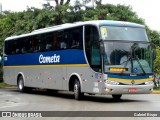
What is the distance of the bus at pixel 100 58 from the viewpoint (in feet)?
60.4

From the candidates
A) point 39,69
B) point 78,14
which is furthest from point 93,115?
point 78,14

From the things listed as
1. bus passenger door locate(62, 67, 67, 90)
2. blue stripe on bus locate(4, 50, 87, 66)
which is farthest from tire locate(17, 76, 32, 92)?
bus passenger door locate(62, 67, 67, 90)

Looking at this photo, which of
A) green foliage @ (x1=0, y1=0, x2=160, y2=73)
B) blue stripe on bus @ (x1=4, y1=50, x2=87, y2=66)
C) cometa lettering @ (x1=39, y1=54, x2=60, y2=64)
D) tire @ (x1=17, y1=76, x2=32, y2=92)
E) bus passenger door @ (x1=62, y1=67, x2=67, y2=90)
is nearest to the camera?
blue stripe on bus @ (x1=4, y1=50, x2=87, y2=66)

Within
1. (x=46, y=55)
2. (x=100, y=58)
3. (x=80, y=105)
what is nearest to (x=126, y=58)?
(x=100, y=58)

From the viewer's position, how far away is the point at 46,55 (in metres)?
23.6

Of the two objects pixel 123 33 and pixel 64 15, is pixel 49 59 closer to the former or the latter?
pixel 123 33

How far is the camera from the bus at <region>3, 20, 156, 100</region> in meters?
18.4

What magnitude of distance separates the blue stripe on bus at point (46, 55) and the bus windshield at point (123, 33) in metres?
1.63

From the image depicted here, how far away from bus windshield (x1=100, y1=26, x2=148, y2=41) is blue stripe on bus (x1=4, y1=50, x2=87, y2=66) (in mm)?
1632

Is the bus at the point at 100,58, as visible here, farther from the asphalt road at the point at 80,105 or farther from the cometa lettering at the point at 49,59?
the asphalt road at the point at 80,105

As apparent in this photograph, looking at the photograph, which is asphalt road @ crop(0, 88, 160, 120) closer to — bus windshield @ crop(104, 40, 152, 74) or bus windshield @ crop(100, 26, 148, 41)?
bus windshield @ crop(104, 40, 152, 74)

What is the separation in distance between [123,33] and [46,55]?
5.79 metres

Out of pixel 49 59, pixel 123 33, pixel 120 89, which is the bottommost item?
pixel 120 89

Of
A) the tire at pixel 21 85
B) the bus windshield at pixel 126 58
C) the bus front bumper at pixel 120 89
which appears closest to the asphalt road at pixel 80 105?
the bus front bumper at pixel 120 89
